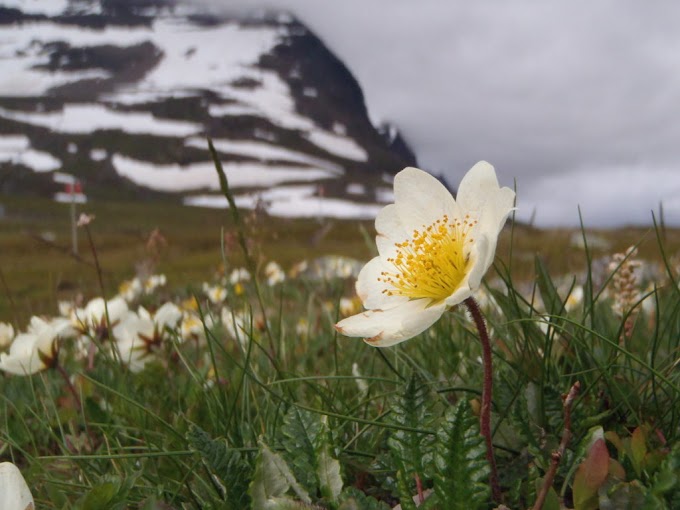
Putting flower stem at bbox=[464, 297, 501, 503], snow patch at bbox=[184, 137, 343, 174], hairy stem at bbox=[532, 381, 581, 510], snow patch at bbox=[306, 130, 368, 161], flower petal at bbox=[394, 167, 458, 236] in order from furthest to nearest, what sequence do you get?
snow patch at bbox=[306, 130, 368, 161]
snow patch at bbox=[184, 137, 343, 174]
flower petal at bbox=[394, 167, 458, 236]
flower stem at bbox=[464, 297, 501, 503]
hairy stem at bbox=[532, 381, 581, 510]

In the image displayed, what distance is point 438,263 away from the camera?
5.07 feet

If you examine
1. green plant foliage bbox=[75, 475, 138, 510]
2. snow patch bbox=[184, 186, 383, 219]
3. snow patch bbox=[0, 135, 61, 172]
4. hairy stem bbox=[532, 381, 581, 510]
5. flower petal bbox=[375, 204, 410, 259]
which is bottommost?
snow patch bbox=[184, 186, 383, 219]

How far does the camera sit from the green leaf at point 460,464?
1.35 m

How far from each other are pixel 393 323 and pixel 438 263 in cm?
21

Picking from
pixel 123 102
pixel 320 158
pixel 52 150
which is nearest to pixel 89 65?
pixel 123 102

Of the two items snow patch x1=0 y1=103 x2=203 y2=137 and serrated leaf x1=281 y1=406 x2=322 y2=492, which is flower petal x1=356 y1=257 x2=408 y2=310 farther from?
Result: snow patch x1=0 y1=103 x2=203 y2=137

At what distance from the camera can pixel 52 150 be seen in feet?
→ 472

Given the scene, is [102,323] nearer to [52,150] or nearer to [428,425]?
[428,425]

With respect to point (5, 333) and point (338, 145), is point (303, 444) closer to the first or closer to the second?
point (5, 333)

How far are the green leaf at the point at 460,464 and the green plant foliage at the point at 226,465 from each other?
0.46 metres

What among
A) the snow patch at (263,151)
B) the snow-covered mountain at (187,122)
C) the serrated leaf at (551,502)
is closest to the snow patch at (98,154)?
the snow-covered mountain at (187,122)

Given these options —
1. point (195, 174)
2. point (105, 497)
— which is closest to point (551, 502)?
point (105, 497)

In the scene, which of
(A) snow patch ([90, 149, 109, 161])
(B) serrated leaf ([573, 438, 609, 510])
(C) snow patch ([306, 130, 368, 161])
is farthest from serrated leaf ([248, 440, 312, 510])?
(C) snow patch ([306, 130, 368, 161])

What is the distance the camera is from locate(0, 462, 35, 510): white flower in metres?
1.41
